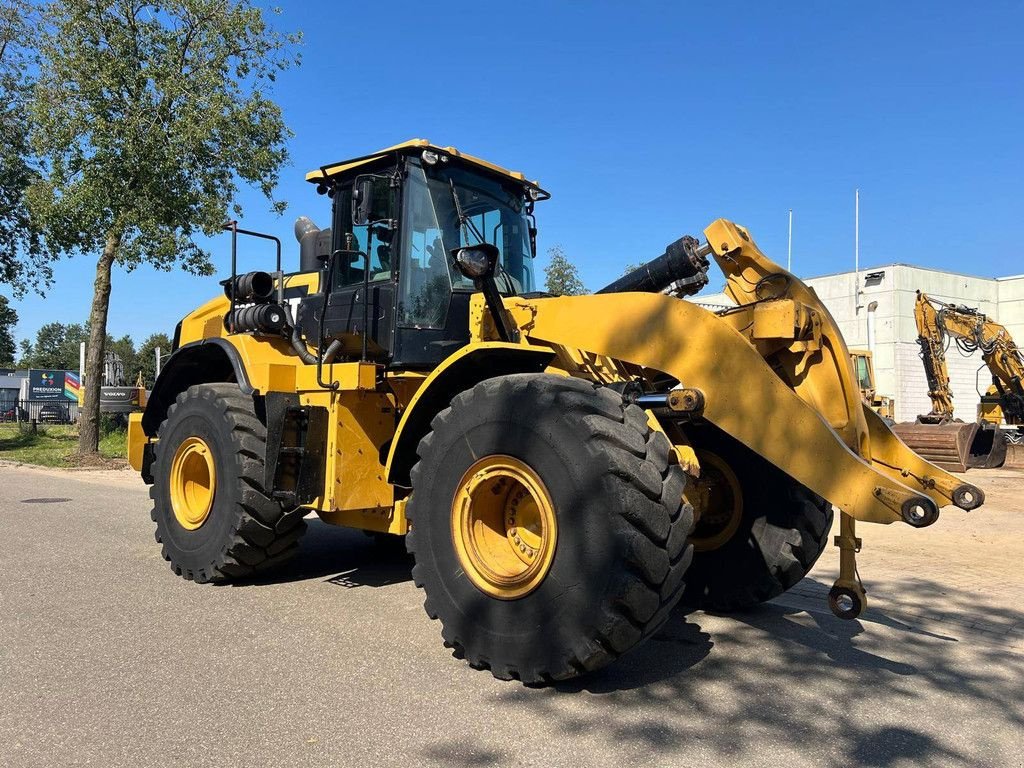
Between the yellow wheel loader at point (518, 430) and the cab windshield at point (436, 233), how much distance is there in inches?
0.6

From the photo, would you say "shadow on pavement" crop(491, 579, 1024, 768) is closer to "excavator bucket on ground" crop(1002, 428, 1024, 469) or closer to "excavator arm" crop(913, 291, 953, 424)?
"excavator bucket on ground" crop(1002, 428, 1024, 469)

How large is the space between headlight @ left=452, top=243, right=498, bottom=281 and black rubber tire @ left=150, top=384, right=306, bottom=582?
2.21 meters

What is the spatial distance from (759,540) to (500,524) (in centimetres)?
183

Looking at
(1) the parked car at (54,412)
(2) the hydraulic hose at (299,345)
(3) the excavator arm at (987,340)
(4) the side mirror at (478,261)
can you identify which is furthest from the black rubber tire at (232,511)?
(1) the parked car at (54,412)

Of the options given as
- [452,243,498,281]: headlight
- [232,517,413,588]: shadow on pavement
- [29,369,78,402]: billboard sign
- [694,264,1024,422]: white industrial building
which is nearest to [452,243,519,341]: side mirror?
[452,243,498,281]: headlight

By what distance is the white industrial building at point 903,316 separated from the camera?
98.4 ft

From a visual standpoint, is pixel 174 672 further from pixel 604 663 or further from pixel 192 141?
pixel 192 141

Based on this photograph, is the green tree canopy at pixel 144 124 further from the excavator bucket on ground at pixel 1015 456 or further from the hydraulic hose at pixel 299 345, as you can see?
the excavator bucket on ground at pixel 1015 456

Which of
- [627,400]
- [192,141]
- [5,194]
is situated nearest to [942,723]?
[627,400]

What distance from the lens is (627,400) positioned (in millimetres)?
3854

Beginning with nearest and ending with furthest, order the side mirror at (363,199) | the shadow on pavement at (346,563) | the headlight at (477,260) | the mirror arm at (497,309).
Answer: the headlight at (477,260) < the mirror arm at (497,309) < the side mirror at (363,199) < the shadow on pavement at (346,563)

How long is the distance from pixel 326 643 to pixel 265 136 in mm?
14001

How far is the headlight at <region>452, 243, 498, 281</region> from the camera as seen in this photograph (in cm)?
440

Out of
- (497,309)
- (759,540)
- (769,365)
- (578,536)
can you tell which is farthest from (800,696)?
(497,309)
